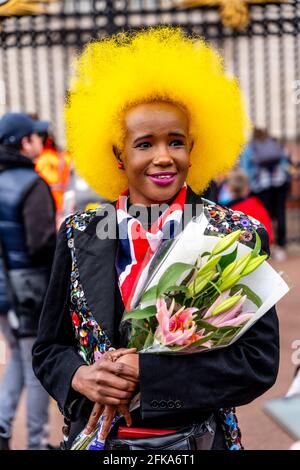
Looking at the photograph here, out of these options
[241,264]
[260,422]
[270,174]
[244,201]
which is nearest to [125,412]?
[241,264]

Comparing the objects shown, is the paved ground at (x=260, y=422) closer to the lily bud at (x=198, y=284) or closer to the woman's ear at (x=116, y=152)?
the woman's ear at (x=116, y=152)

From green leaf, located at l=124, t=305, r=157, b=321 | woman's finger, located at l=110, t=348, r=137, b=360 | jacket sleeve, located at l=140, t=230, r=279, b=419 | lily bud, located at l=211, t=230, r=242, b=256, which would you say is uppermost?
lily bud, located at l=211, t=230, r=242, b=256

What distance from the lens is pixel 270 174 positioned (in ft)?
33.5

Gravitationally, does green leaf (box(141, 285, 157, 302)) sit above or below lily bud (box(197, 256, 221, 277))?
below

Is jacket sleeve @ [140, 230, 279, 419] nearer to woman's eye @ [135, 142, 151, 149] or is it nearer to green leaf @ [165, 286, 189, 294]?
green leaf @ [165, 286, 189, 294]

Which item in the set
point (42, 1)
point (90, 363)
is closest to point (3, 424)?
point (90, 363)

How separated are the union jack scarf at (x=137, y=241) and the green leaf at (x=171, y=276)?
119 mm

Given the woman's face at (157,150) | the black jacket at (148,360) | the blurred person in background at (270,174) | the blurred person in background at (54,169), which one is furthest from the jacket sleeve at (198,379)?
the blurred person in background at (270,174)

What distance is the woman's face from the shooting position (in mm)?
2266

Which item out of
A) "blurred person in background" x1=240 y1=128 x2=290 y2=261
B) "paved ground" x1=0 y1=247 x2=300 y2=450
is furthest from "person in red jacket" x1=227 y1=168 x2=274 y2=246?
"blurred person in background" x1=240 y1=128 x2=290 y2=261

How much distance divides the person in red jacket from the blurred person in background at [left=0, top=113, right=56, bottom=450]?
1263 mm

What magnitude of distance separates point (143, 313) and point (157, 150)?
507 mm

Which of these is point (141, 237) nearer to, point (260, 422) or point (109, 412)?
point (109, 412)

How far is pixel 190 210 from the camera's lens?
2.27 metres
